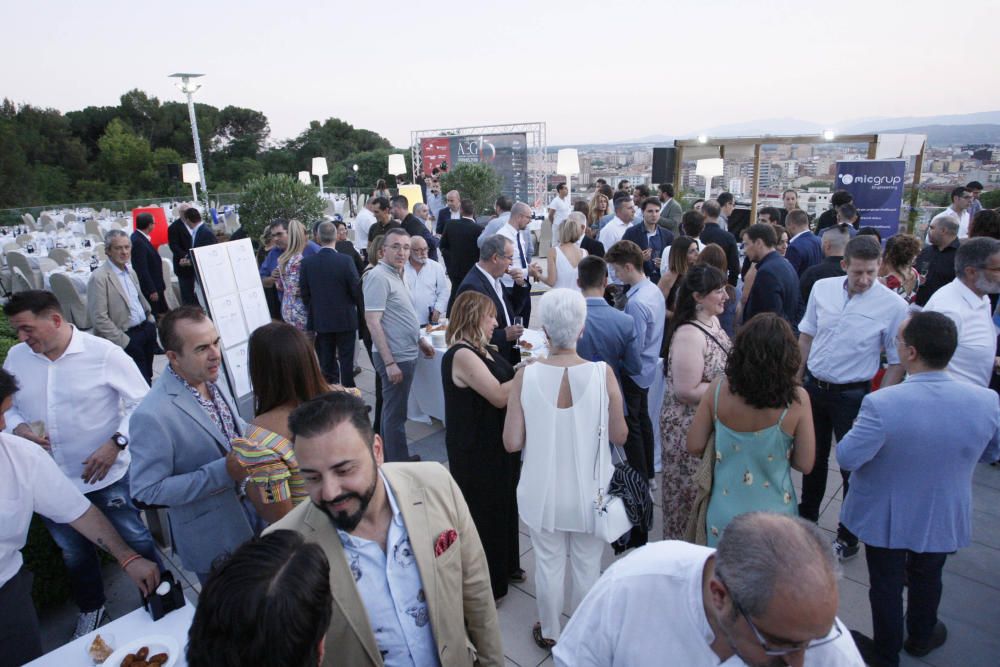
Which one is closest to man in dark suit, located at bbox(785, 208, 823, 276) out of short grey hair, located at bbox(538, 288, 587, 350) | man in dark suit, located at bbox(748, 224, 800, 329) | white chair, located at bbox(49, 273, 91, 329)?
man in dark suit, located at bbox(748, 224, 800, 329)

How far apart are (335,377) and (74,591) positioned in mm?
2639

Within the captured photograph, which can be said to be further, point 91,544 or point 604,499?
point 91,544

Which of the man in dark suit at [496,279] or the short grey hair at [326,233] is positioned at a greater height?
the short grey hair at [326,233]

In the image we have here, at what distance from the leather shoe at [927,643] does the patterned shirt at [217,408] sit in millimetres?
3144

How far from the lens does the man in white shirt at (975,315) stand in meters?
2.92

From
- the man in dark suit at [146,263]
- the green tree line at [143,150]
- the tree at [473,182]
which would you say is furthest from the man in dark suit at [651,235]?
the green tree line at [143,150]

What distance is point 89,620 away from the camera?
2824mm

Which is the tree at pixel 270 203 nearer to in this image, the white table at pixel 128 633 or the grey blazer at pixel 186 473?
the grey blazer at pixel 186 473

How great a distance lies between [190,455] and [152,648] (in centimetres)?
63

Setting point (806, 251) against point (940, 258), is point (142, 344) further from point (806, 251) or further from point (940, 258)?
point (940, 258)

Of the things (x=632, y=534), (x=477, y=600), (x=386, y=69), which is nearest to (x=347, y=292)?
(x=632, y=534)

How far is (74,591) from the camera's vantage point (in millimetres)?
2830

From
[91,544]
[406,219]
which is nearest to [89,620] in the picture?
[91,544]

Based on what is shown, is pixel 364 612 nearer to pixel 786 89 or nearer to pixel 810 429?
pixel 810 429
